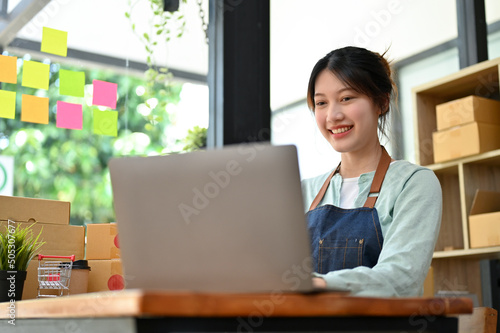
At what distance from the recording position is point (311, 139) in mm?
3205

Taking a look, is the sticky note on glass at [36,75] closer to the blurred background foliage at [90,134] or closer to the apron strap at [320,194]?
the blurred background foliage at [90,134]

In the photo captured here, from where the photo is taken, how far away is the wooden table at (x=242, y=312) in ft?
2.58

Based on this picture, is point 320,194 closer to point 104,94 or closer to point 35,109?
point 104,94

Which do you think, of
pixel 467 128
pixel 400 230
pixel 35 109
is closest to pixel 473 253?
pixel 467 128

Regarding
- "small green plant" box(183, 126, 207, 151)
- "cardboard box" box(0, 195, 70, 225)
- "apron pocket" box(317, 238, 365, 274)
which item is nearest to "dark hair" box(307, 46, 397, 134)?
"apron pocket" box(317, 238, 365, 274)

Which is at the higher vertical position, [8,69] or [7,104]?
[8,69]

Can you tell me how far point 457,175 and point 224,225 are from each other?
262cm

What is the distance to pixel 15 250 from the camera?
171 cm

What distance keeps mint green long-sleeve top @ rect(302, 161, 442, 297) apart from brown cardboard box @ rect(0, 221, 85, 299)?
77 cm

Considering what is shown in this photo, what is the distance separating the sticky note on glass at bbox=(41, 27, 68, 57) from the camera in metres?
2.16

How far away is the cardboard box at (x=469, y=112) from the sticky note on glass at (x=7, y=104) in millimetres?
2065

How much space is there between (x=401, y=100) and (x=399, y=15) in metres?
0.50

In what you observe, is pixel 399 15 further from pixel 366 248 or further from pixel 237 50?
pixel 366 248

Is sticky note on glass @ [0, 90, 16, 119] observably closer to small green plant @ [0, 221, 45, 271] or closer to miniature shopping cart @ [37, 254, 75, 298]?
small green plant @ [0, 221, 45, 271]
